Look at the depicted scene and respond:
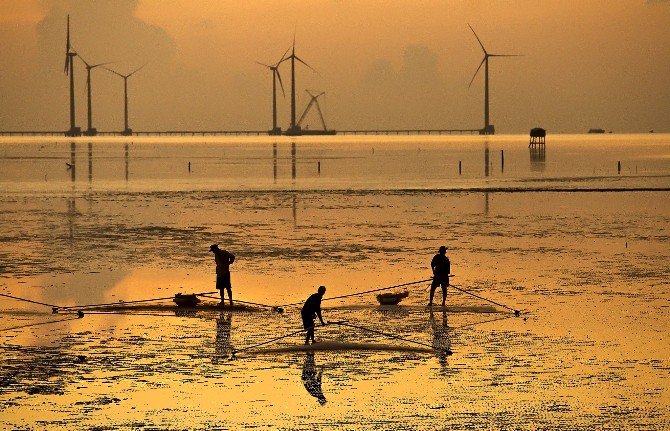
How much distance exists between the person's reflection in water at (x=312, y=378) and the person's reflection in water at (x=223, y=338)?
7.11ft

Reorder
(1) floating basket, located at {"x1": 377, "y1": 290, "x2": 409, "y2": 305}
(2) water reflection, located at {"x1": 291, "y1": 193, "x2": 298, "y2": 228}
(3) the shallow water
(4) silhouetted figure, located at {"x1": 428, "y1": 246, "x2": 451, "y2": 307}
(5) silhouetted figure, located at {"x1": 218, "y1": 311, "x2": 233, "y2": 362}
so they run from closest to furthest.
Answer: (3) the shallow water → (5) silhouetted figure, located at {"x1": 218, "y1": 311, "x2": 233, "y2": 362} → (4) silhouetted figure, located at {"x1": 428, "y1": 246, "x2": 451, "y2": 307} → (1) floating basket, located at {"x1": 377, "y1": 290, "x2": 409, "y2": 305} → (2) water reflection, located at {"x1": 291, "y1": 193, "x2": 298, "y2": 228}

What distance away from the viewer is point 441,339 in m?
34.1

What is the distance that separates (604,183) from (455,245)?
221 ft

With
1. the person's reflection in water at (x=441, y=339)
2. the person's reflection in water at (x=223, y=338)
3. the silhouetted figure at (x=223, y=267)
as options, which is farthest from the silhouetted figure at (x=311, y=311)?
the silhouetted figure at (x=223, y=267)

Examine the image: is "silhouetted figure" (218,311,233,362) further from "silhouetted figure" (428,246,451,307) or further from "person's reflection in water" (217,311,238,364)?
"silhouetted figure" (428,246,451,307)

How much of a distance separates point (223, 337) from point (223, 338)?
0.16 m

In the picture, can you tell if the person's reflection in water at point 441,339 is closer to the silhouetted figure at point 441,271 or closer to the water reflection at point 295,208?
the silhouetted figure at point 441,271

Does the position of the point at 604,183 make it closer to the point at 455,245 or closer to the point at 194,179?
the point at 194,179

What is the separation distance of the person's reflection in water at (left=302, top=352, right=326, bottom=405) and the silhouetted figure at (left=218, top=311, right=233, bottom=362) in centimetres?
220

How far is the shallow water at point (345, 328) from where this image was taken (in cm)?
2631

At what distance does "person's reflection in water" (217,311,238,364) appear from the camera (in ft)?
104

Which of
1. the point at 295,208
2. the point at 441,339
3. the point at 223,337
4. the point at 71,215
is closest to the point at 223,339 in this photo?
the point at 223,337

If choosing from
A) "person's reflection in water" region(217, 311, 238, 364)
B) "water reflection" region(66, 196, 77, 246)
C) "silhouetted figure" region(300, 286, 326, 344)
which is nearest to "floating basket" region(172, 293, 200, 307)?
"person's reflection in water" region(217, 311, 238, 364)

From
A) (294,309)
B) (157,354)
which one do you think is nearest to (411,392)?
(157,354)
